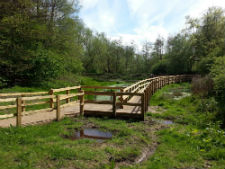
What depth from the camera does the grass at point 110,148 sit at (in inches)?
164

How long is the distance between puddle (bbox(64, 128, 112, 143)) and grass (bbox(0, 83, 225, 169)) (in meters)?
0.21

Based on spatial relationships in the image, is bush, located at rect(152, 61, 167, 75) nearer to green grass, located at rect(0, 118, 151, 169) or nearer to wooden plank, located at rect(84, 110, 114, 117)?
wooden plank, located at rect(84, 110, 114, 117)

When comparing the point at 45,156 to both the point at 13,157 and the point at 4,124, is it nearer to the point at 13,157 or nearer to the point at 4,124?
the point at 13,157

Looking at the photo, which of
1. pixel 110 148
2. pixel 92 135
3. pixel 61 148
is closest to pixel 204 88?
pixel 92 135

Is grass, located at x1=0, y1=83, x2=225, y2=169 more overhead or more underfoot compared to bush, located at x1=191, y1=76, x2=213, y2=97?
more underfoot

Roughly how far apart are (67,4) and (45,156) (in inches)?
769

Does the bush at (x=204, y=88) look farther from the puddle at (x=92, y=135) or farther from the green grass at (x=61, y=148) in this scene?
the puddle at (x=92, y=135)

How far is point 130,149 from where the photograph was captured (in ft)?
16.5

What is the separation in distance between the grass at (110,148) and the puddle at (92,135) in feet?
0.69

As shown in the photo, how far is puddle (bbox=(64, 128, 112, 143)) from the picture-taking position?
6.06 metres

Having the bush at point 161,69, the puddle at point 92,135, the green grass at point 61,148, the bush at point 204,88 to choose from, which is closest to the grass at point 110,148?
the green grass at point 61,148

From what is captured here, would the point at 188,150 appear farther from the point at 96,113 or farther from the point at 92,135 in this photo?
the point at 96,113

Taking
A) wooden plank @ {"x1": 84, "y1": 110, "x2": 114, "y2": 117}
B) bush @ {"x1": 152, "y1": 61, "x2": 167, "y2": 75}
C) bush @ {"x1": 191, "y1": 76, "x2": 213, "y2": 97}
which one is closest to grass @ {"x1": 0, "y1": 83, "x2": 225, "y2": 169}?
wooden plank @ {"x1": 84, "y1": 110, "x2": 114, "y2": 117}

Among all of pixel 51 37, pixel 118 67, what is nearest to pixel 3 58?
pixel 51 37
